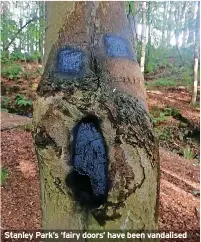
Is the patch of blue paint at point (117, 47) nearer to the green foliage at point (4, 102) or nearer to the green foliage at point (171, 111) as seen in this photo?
the green foliage at point (171, 111)

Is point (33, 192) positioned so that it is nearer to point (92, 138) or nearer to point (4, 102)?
point (92, 138)

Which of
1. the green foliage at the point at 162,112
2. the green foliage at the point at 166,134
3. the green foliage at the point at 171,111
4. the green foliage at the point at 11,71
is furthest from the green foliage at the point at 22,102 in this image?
the green foliage at the point at 171,111

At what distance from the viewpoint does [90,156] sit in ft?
3.59

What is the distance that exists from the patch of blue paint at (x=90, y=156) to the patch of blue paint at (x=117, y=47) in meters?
0.30

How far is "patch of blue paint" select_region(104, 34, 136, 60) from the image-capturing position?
3.84ft

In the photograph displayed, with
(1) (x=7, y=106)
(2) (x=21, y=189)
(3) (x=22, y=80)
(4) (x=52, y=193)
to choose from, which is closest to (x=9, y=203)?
(2) (x=21, y=189)

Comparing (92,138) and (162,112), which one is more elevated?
(92,138)

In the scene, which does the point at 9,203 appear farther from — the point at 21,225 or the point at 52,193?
the point at 52,193

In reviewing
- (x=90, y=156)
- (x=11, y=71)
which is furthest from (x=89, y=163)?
(x=11, y=71)

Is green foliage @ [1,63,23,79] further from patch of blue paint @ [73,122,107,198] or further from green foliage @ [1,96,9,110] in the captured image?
patch of blue paint @ [73,122,107,198]

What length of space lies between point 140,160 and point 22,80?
40.6ft

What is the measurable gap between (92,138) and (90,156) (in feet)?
0.21

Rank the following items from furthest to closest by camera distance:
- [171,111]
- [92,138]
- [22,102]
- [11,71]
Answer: [11,71]
[171,111]
[22,102]
[92,138]

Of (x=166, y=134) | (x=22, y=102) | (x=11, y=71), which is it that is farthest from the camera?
(x=11, y=71)
